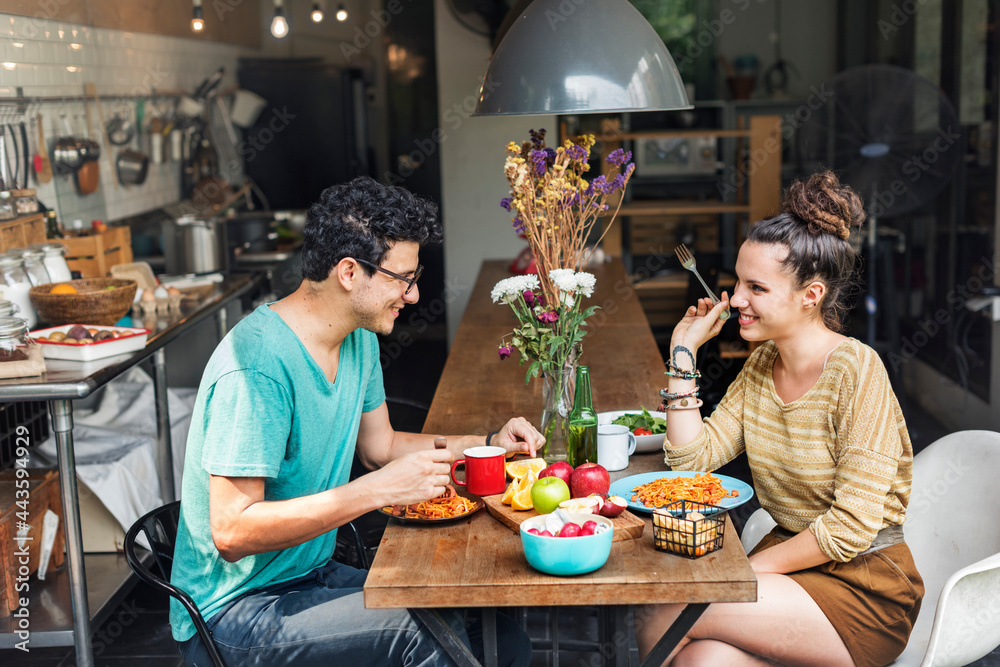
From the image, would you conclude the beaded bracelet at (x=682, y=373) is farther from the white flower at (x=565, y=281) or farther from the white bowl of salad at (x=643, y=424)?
the white flower at (x=565, y=281)

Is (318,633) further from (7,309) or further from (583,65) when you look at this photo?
(7,309)

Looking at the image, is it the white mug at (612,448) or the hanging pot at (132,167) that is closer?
the white mug at (612,448)

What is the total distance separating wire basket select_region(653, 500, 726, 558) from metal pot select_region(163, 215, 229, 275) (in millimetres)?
3428

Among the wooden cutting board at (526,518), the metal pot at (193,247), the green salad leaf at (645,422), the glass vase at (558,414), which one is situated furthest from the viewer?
the metal pot at (193,247)

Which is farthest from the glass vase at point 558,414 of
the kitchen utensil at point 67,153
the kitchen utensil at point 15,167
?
the kitchen utensil at point 67,153

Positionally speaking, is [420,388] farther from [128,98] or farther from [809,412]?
[809,412]

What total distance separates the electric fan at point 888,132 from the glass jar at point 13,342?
10.4 feet

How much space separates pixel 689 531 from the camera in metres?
1.43

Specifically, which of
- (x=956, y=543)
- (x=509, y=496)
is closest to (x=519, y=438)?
(x=509, y=496)

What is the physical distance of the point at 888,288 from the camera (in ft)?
16.6

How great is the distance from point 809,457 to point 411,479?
2.56ft

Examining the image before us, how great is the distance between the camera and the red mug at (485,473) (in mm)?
1750

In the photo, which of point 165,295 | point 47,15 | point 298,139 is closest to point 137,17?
point 47,15

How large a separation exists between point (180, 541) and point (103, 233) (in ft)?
8.01
